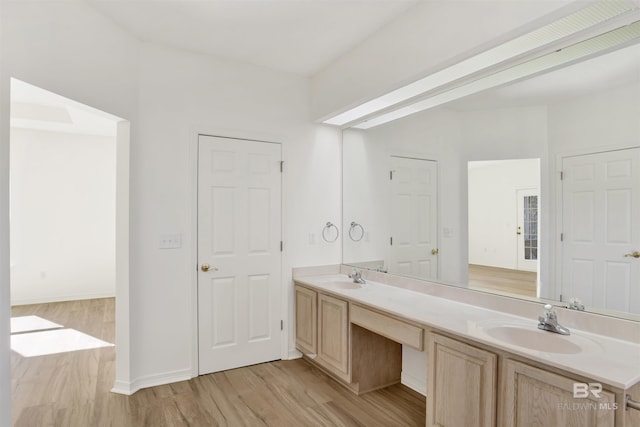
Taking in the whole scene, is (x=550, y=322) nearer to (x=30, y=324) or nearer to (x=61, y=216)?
(x=30, y=324)

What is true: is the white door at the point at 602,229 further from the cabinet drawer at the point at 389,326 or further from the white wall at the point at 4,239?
the white wall at the point at 4,239

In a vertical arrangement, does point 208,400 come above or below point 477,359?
below

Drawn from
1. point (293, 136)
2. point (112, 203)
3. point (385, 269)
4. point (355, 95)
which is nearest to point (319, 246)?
point (385, 269)

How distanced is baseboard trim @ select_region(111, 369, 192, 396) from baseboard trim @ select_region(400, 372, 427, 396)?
184 centimetres

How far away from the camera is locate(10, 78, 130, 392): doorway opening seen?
5047 mm

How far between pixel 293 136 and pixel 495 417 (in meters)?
2.79

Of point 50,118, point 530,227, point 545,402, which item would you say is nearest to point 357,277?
point 530,227

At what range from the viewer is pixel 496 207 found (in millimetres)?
2340

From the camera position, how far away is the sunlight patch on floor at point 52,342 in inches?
141

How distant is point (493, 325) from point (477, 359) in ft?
0.96

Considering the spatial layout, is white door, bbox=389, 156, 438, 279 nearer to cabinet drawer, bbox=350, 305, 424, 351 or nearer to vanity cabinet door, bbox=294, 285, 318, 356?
cabinet drawer, bbox=350, 305, 424, 351

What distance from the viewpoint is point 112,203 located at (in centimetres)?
600

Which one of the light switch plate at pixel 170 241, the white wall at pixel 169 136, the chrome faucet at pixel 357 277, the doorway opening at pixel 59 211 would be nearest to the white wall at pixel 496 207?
the chrome faucet at pixel 357 277

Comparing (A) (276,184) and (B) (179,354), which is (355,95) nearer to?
(A) (276,184)
